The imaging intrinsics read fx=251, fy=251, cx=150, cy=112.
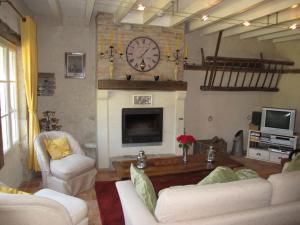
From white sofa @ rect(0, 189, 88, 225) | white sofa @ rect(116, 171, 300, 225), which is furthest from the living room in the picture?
white sofa @ rect(116, 171, 300, 225)

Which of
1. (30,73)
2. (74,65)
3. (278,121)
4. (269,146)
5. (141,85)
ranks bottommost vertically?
(269,146)

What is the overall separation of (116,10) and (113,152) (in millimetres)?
2434

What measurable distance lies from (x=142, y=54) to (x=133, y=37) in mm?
337

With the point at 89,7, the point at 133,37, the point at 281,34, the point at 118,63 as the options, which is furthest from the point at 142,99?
the point at 281,34

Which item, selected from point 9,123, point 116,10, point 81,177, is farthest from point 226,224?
point 116,10

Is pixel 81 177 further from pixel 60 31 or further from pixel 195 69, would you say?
pixel 195 69

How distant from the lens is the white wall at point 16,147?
9.68ft

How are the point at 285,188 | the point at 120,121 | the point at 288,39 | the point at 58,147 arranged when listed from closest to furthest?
the point at 285,188 < the point at 58,147 < the point at 120,121 < the point at 288,39

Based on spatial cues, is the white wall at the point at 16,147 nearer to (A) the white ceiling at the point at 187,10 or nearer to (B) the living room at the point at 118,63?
(B) the living room at the point at 118,63

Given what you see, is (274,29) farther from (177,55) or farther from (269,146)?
(269,146)

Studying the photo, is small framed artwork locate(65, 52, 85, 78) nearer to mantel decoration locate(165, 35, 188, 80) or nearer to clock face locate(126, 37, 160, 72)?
clock face locate(126, 37, 160, 72)

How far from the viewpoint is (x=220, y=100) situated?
5.59 meters

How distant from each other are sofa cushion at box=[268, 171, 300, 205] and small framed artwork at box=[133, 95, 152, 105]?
2.98 meters

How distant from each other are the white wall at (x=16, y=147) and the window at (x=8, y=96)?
82mm
